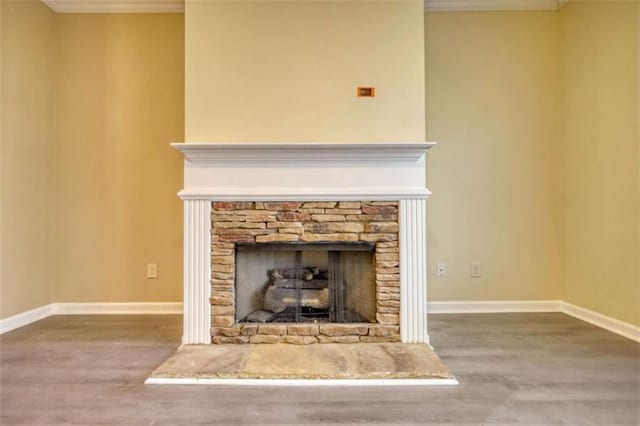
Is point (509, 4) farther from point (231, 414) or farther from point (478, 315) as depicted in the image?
point (231, 414)

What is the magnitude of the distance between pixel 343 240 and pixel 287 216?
400 mm

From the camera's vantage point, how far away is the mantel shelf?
212 cm

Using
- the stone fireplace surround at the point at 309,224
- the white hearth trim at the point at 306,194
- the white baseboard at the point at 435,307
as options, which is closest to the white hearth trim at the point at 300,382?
the stone fireplace surround at the point at 309,224

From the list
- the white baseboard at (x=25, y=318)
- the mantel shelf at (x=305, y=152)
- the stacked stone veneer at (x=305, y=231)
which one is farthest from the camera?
the white baseboard at (x=25, y=318)

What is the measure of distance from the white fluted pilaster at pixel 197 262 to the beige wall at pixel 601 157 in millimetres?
2855

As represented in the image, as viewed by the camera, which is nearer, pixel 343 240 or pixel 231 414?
pixel 231 414

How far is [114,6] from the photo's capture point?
282 centimetres

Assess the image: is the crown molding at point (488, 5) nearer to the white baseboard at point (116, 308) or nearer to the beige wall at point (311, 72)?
the beige wall at point (311, 72)

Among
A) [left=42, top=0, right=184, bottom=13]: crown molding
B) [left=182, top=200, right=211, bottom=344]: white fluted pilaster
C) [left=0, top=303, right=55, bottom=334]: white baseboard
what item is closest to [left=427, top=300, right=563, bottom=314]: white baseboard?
[left=182, top=200, right=211, bottom=344]: white fluted pilaster

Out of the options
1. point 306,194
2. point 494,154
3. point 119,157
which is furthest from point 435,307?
point 119,157

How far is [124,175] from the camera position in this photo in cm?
287

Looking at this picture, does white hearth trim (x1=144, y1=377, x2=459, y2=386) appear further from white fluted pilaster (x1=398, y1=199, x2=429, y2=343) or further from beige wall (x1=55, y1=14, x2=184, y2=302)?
beige wall (x1=55, y1=14, x2=184, y2=302)

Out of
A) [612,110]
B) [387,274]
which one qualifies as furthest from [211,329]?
[612,110]

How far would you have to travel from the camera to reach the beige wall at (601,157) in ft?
7.63
